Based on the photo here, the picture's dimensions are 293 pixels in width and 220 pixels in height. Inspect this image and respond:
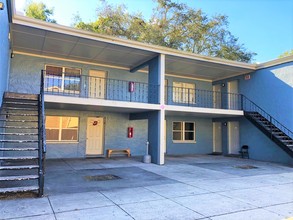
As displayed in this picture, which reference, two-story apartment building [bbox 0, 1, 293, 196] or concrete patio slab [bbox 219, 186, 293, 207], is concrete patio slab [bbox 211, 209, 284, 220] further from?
two-story apartment building [bbox 0, 1, 293, 196]

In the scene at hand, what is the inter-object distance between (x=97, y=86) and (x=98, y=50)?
8.62 feet

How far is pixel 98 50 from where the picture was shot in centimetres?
1102

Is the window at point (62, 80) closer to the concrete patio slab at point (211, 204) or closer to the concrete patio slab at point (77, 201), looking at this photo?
the concrete patio slab at point (77, 201)

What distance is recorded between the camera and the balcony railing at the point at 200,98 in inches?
602

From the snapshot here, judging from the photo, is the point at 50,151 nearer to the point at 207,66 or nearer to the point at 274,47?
the point at 207,66

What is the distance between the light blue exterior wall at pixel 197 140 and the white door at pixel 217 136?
12.4 inches

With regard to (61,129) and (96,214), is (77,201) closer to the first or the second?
(96,214)

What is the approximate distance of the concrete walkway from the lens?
4469mm

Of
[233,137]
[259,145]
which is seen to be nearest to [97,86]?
[233,137]

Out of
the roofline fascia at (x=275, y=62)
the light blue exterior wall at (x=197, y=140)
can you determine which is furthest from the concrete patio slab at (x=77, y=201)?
the roofline fascia at (x=275, y=62)

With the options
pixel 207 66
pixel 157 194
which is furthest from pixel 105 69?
pixel 157 194

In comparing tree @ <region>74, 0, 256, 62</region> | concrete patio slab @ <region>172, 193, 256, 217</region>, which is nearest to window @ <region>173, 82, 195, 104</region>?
tree @ <region>74, 0, 256, 62</region>

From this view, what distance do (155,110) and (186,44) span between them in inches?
591

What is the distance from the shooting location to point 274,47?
32.4 metres
